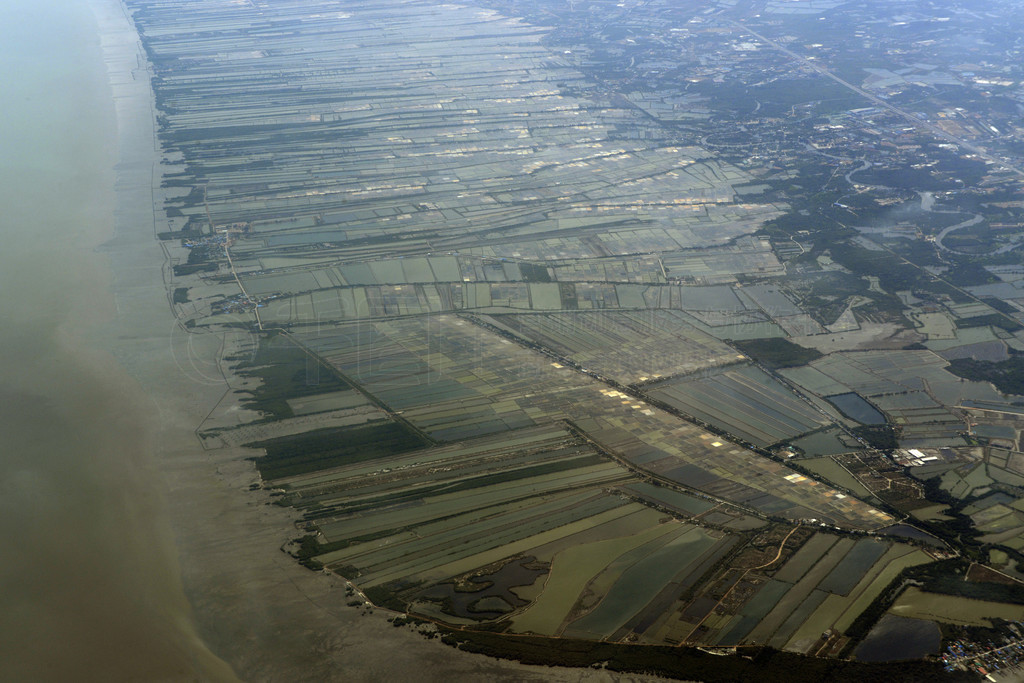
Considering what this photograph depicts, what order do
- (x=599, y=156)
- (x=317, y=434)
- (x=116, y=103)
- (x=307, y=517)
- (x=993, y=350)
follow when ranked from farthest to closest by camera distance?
(x=116, y=103), (x=599, y=156), (x=993, y=350), (x=317, y=434), (x=307, y=517)

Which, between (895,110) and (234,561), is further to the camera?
(895,110)

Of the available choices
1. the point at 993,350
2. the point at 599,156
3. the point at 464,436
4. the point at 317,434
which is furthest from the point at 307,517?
the point at 599,156

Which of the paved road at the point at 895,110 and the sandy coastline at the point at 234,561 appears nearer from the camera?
the sandy coastline at the point at 234,561

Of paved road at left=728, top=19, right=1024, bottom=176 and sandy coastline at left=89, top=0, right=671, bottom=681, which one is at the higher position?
paved road at left=728, top=19, right=1024, bottom=176

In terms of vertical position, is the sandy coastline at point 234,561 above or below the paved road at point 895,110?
below

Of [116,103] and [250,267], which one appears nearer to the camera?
[250,267]

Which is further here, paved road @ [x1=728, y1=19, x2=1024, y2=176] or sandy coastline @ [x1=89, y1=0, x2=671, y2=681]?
paved road @ [x1=728, y1=19, x2=1024, y2=176]

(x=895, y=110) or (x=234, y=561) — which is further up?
(x=895, y=110)

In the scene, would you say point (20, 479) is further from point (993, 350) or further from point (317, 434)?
point (993, 350)
